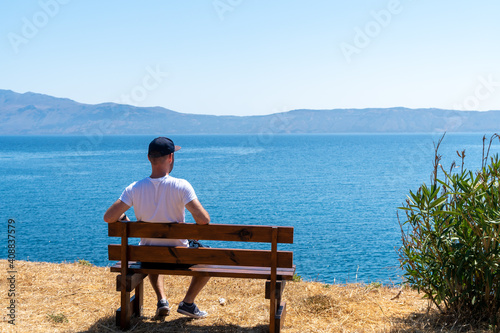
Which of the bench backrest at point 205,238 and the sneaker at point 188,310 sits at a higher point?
the bench backrest at point 205,238

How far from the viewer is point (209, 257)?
14.2 feet

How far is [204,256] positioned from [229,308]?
127 centimetres

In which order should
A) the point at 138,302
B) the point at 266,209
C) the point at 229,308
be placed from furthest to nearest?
the point at 266,209 < the point at 229,308 < the point at 138,302

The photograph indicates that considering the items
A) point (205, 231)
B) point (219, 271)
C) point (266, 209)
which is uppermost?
point (205, 231)

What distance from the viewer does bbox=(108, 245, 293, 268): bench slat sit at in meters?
4.25

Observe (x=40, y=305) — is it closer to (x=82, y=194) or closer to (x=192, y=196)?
(x=192, y=196)

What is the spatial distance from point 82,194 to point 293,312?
40.7m

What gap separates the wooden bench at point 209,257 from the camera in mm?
4133

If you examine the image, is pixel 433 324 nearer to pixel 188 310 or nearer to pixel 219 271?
pixel 219 271

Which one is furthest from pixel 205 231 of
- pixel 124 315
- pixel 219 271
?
pixel 124 315

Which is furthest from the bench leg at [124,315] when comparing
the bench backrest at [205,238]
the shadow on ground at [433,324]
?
the shadow on ground at [433,324]

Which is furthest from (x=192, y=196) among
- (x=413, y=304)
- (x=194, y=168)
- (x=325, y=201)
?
(x=194, y=168)

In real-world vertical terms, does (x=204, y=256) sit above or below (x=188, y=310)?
above

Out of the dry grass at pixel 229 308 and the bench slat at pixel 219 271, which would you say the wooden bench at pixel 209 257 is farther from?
the dry grass at pixel 229 308
